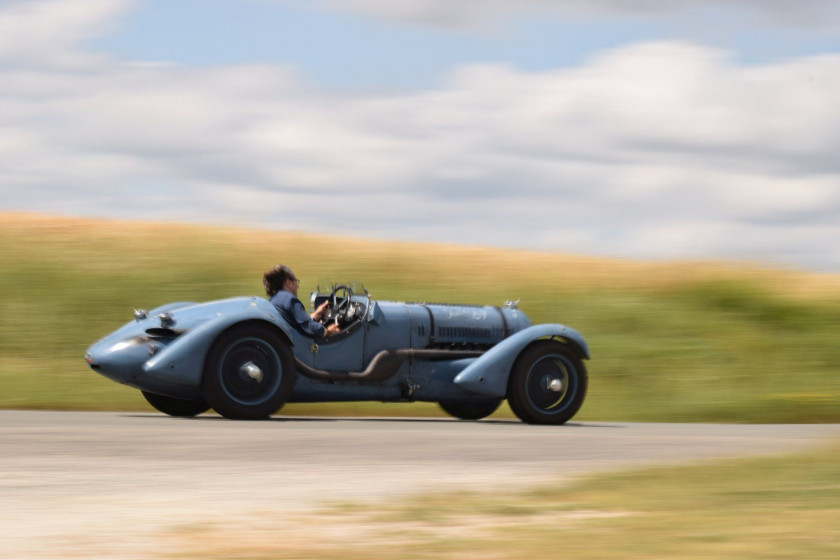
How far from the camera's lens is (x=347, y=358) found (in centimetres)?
1197

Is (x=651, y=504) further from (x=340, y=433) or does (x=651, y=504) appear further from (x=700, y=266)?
(x=700, y=266)

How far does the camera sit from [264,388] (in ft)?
36.8

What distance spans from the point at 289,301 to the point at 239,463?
449cm

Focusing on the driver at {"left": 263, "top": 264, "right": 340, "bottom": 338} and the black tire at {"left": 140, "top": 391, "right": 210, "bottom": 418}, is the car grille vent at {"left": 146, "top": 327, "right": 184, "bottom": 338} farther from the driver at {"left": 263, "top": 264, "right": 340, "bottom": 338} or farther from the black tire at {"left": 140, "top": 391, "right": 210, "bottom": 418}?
the black tire at {"left": 140, "top": 391, "right": 210, "bottom": 418}

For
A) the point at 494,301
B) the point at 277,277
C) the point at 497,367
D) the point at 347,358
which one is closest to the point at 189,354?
the point at 277,277

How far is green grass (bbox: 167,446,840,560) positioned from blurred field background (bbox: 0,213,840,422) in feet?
28.9

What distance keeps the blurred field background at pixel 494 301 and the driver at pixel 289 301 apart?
3.16 metres

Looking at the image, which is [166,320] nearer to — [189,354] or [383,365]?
[189,354]

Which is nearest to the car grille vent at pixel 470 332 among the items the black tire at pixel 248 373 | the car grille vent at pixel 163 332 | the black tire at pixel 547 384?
the black tire at pixel 547 384

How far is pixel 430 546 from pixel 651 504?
5.08ft

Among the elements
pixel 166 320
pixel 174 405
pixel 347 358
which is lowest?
pixel 174 405

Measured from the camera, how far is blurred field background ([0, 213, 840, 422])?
16.8 meters

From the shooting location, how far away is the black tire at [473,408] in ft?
44.3

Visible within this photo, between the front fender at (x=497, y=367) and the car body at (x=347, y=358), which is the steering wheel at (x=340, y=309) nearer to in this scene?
the car body at (x=347, y=358)
